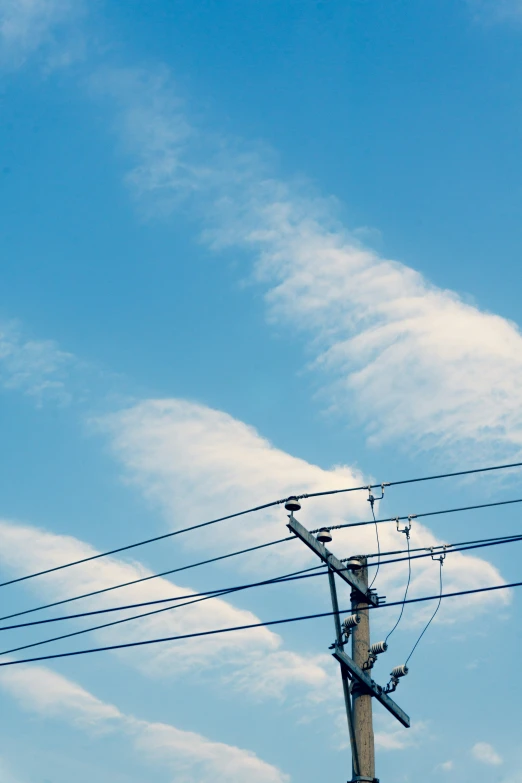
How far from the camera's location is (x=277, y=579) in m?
15.6

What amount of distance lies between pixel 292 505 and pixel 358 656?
2.46 m

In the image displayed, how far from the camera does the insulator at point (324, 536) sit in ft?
50.5

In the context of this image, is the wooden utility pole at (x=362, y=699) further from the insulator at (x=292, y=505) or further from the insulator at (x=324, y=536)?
the insulator at (x=292, y=505)

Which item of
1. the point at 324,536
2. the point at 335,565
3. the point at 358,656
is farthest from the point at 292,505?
the point at 358,656

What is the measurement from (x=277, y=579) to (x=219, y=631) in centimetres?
120

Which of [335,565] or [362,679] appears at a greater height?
[335,565]

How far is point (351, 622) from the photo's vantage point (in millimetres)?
15125

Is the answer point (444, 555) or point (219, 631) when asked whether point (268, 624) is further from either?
point (444, 555)

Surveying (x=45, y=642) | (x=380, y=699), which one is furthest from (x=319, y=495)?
(x=45, y=642)

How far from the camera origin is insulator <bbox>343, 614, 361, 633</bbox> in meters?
15.1

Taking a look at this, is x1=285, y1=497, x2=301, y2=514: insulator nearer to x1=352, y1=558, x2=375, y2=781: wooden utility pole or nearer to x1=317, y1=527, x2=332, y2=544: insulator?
x1=317, y1=527, x2=332, y2=544: insulator

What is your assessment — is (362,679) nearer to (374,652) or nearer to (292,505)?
(374,652)

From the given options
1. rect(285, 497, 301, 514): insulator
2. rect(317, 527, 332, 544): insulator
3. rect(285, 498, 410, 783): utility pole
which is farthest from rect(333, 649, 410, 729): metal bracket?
rect(285, 497, 301, 514): insulator

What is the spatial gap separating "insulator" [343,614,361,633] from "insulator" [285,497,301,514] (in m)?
1.82
